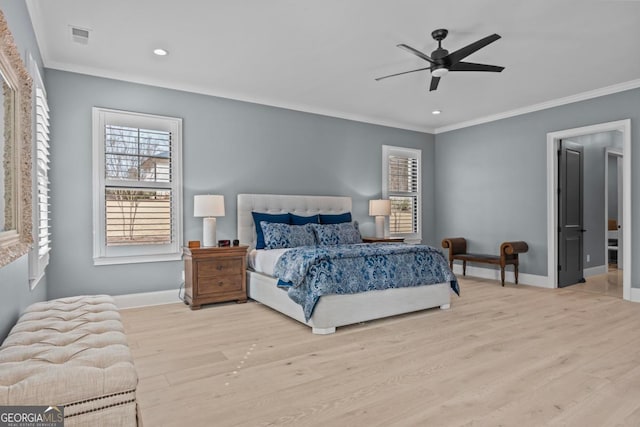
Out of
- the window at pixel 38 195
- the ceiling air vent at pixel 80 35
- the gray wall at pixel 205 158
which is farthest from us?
the gray wall at pixel 205 158

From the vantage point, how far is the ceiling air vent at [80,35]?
3.39 metres

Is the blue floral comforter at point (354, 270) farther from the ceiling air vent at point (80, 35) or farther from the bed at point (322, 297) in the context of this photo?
the ceiling air vent at point (80, 35)

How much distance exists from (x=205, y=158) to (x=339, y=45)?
7.55 ft

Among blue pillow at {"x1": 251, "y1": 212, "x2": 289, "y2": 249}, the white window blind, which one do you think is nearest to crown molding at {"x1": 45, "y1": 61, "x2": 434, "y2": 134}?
the white window blind

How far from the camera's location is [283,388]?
2.40 m

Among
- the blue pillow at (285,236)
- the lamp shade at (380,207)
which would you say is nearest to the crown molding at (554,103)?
the lamp shade at (380,207)

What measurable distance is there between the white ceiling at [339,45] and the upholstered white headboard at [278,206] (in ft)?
4.60

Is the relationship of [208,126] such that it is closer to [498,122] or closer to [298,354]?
[298,354]

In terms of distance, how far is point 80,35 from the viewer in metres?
3.47

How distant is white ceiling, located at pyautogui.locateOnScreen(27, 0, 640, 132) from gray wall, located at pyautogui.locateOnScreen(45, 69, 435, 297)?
0.24 metres

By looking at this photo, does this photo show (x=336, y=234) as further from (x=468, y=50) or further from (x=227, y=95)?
(x=468, y=50)

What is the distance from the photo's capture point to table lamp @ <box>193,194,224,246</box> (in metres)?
4.53

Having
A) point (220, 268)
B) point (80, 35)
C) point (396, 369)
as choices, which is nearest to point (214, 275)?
point (220, 268)

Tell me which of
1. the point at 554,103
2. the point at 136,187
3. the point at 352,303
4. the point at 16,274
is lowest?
the point at 352,303
